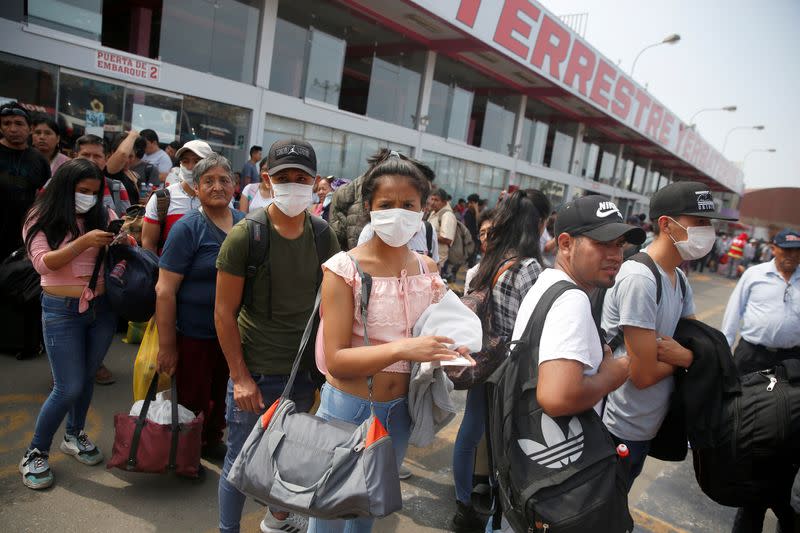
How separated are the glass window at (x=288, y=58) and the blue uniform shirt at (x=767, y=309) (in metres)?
9.45

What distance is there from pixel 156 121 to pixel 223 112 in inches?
55.9

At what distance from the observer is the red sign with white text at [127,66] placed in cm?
788

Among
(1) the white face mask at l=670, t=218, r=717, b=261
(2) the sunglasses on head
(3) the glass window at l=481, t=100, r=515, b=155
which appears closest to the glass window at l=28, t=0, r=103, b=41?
(2) the sunglasses on head

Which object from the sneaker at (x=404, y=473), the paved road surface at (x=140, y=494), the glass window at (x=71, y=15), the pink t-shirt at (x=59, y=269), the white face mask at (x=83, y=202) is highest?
the glass window at (x=71, y=15)

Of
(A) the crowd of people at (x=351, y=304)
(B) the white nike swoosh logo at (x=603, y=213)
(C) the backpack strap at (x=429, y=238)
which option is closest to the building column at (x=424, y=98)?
(C) the backpack strap at (x=429, y=238)

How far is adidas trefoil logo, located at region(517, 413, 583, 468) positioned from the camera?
1.68 meters

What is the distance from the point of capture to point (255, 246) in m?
2.18

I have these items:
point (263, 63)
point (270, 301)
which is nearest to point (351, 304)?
point (270, 301)

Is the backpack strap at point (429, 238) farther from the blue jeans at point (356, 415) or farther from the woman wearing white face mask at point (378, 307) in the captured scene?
the blue jeans at point (356, 415)

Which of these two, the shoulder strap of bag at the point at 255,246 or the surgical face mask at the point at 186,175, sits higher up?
the surgical face mask at the point at 186,175

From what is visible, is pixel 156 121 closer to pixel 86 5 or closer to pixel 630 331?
pixel 86 5

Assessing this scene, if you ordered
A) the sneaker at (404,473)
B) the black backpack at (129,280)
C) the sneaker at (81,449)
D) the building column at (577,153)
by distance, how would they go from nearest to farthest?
the black backpack at (129,280)
the sneaker at (81,449)
the sneaker at (404,473)
the building column at (577,153)

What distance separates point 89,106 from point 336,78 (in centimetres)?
560

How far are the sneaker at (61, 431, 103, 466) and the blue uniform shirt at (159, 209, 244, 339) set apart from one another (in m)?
1.03
